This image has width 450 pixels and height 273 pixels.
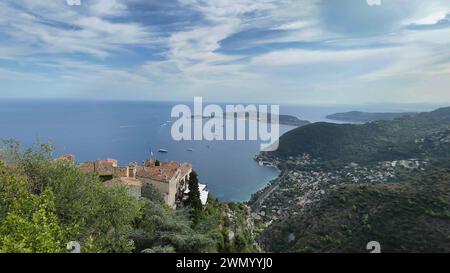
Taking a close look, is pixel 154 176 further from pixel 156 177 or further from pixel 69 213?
pixel 69 213

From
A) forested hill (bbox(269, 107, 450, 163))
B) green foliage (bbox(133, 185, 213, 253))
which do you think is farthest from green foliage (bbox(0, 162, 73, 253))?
forested hill (bbox(269, 107, 450, 163))

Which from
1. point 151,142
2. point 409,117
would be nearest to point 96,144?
point 151,142

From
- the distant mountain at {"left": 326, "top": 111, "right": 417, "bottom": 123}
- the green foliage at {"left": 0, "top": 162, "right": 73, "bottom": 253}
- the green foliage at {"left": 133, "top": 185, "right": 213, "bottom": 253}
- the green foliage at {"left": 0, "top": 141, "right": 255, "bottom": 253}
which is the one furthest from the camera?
the distant mountain at {"left": 326, "top": 111, "right": 417, "bottom": 123}

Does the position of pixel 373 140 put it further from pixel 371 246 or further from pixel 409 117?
pixel 371 246

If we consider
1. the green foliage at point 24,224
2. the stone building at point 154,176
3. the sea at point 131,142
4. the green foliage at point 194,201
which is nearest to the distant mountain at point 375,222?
the green foliage at point 194,201

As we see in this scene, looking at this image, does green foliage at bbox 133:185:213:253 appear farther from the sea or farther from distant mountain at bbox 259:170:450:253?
the sea
